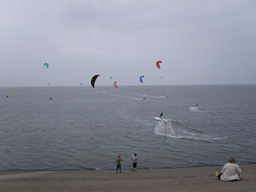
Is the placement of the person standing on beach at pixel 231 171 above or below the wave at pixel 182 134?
above

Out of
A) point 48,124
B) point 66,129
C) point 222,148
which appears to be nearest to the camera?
point 222,148

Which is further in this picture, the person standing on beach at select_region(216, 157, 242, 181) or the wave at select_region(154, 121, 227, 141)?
the wave at select_region(154, 121, 227, 141)

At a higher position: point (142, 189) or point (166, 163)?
point (142, 189)

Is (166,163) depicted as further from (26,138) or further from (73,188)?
(26,138)

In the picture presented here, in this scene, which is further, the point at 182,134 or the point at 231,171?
the point at 182,134

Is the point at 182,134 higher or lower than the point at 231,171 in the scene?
lower

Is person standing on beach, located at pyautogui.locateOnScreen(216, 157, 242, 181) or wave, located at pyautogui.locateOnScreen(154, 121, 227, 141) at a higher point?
person standing on beach, located at pyautogui.locateOnScreen(216, 157, 242, 181)

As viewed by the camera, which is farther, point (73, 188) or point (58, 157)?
point (58, 157)

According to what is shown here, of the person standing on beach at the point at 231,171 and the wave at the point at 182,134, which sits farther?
the wave at the point at 182,134

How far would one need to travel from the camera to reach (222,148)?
1911cm

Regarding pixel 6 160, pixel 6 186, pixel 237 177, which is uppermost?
pixel 237 177

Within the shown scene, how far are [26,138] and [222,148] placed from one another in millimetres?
18142

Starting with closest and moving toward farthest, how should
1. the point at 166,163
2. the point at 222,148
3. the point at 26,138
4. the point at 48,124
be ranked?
the point at 166,163
the point at 222,148
the point at 26,138
the point at 48,124

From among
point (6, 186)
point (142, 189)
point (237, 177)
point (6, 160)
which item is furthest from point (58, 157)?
point (237, 177)
